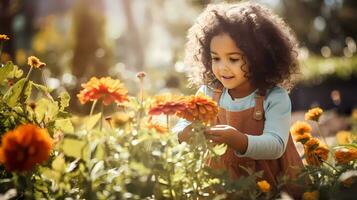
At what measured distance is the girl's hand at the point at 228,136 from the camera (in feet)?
6.77

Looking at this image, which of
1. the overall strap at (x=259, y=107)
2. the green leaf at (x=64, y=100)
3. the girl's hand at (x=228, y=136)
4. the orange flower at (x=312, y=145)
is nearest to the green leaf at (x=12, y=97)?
the green leaf at (x=64, y=100)

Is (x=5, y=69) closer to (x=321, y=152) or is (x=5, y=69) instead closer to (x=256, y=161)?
(x=256, y=161)

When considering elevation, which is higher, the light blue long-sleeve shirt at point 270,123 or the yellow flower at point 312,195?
the light blue long-sleeve shirt at point 270,123

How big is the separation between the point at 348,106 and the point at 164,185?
32.2 ft

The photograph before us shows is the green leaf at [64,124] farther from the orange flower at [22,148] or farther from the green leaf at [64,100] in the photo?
the orange flower at [22,148]

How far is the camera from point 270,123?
2512mm

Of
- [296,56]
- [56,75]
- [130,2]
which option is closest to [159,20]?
[130,2]

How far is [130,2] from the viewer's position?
21516 mm

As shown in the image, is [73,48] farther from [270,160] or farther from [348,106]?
[270,160]

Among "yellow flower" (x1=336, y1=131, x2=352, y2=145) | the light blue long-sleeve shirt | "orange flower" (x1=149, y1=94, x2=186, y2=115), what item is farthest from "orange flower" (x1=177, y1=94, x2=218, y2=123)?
"yellow flower" (x1=336, y1=131, x2=352, y2=145)

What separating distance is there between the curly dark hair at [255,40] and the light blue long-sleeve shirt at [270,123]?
96 mm

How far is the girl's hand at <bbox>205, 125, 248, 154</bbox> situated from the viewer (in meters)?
2.06

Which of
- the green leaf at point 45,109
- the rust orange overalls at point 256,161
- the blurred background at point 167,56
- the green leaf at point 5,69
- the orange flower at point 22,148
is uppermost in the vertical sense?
the green leaf at point 5,69

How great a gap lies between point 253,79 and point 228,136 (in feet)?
1.96
